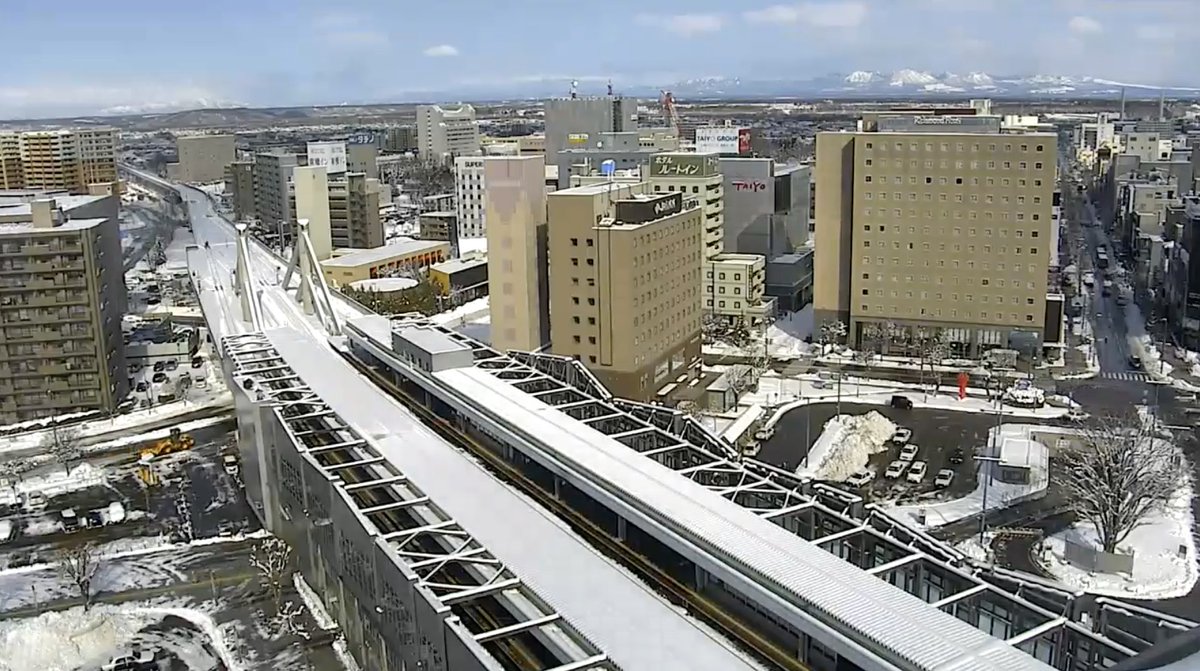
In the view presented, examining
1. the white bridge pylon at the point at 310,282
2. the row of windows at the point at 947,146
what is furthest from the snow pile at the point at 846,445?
the white bridge pylon at the point at 310,282

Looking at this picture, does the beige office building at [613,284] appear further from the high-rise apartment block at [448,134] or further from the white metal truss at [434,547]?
the high-rise apartment block at [448,134]

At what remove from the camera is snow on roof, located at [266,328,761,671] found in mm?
7883

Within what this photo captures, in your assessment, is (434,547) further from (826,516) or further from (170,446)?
(170,446)

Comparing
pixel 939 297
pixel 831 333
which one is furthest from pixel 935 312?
pixel 831 333

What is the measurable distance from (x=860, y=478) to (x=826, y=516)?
8.82m

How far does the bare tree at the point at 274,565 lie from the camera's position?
13.7 m

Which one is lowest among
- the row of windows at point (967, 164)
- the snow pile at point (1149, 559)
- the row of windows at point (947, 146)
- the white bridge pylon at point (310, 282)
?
the snow pile at point (1149, 559)

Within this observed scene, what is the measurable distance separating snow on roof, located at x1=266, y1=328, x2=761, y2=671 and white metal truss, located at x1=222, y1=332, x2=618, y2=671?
15 centimetres

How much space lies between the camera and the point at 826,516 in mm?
9867

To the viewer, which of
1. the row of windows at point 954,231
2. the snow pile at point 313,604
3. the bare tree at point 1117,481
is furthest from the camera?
the row of windows at point 954,231

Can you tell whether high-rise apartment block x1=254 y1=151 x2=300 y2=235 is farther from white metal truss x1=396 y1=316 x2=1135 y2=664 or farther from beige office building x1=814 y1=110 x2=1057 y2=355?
white metal truss x1=396 y1=316 x2=1135 y2=664

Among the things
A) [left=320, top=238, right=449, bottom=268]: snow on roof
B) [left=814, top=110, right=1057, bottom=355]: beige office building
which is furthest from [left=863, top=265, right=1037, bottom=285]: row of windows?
[left=320, top=238, right=449, bottom=268]: snow on roof

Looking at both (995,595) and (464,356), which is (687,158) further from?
(995,595)

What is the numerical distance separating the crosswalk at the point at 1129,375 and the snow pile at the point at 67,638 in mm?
22537
